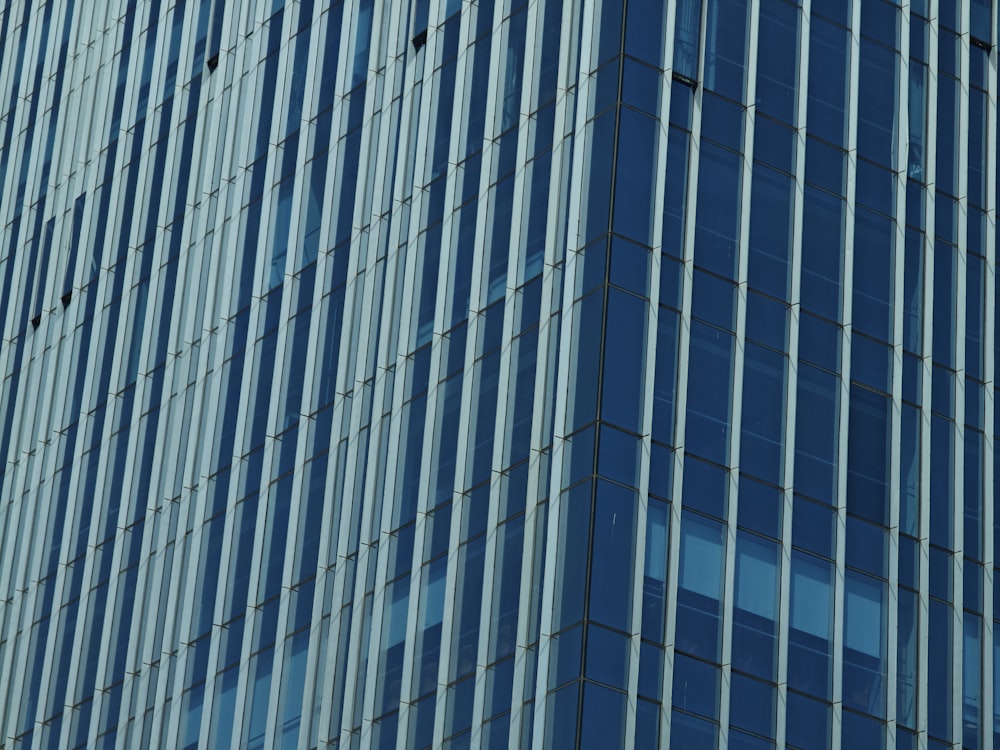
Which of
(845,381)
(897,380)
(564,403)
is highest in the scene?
(897,380)

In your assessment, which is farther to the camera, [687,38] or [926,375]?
[926,375]

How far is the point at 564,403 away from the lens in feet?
168

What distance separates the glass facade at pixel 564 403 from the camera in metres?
51.1

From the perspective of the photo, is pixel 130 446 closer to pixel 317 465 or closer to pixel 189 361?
pixel 189 361

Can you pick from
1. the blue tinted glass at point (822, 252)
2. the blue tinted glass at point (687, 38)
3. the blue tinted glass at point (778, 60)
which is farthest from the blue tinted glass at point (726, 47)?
the blue tinted glass at point (822, 252)

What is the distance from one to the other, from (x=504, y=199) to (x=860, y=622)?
1293cm

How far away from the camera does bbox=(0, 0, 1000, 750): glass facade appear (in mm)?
51062

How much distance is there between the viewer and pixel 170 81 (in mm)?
74688

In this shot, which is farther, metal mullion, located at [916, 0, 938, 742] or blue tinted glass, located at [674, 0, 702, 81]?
blue tinted glass, located at [674, 0, 702, 81]

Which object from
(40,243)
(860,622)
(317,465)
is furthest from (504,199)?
(40,243)

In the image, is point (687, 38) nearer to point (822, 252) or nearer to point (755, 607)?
point (822, 252)

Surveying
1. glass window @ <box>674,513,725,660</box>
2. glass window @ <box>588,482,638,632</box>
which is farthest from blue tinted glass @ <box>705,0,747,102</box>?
glass window @ <box>588,482,638,632</box>

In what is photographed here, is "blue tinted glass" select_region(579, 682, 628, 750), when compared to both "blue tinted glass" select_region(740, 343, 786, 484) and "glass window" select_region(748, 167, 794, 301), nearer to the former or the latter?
"blue tinted glass" select_region(740, 343, 786, 484)

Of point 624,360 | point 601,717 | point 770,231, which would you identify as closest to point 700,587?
point 601,717
